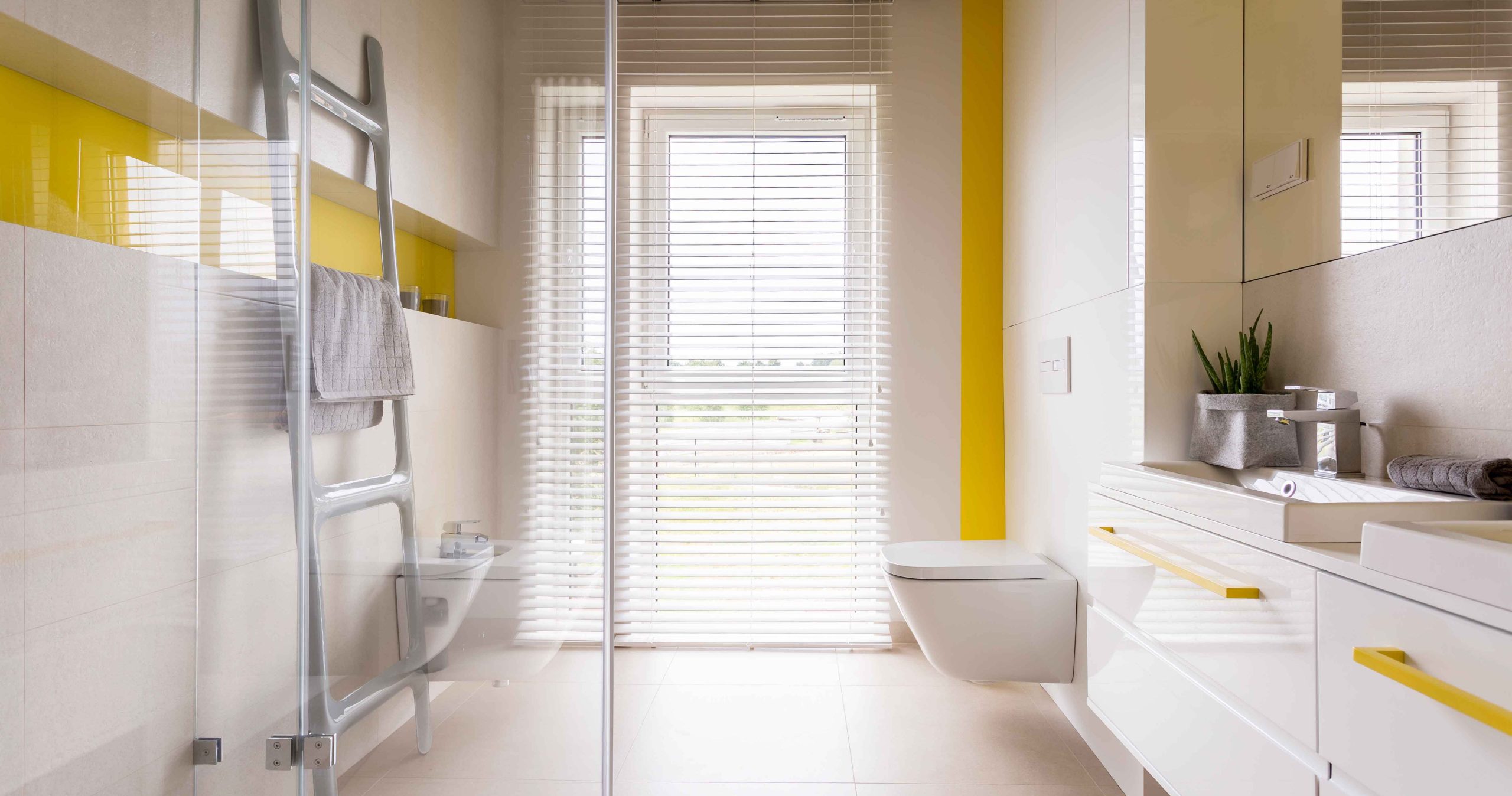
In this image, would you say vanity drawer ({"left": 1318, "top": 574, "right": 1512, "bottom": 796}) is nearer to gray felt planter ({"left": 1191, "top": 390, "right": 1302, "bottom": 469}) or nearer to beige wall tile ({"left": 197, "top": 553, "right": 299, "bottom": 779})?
gray felt planter ({"left": 1191, "top": 390, "right": 1302, "bottom": 469})

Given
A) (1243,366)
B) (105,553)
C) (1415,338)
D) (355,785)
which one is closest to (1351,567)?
(1415,338)

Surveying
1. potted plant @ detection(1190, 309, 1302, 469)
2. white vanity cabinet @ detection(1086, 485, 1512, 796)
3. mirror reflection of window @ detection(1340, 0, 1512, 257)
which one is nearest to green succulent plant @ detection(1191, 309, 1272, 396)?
potted plant @ detection(1190, 309, 1302, 469)

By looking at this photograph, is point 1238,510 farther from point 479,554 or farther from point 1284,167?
point 479,554

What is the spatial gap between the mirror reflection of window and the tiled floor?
4.76ft

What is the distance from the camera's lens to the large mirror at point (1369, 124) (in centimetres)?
106

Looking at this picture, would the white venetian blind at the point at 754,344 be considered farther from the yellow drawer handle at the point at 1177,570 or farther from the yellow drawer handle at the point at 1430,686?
→ the yellow drawer handle at the point at 1430,686

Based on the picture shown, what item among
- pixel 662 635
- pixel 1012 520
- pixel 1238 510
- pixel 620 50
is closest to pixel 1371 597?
pixel 1238 510

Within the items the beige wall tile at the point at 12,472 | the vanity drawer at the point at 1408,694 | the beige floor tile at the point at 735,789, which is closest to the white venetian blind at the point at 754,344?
the beige floor tile at the point at 735,789

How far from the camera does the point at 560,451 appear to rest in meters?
1.11

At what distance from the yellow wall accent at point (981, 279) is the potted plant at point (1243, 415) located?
1.16 meters

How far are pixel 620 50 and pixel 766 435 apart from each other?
5.25ft

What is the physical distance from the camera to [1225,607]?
1.03m

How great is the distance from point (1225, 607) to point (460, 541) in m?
1.06

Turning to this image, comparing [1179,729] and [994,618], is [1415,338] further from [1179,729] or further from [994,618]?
[994,618]
